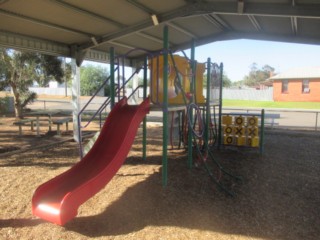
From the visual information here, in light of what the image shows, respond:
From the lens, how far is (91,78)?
194 ft

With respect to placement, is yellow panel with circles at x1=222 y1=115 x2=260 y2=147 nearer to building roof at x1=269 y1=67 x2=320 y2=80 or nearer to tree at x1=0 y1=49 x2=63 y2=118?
tree at x1=0 y1=49 x2=63 y2=118

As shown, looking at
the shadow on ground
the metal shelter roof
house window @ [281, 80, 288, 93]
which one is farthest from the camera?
house window @ [281, 80, 288, 93]

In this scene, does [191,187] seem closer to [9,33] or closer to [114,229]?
[114,229]

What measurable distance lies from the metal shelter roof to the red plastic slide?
2.63 m

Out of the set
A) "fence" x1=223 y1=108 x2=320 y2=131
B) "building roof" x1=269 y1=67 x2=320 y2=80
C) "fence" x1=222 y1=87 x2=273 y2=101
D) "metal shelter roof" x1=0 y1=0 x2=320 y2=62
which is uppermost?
"building roof" x1=269 y1=67 x2=320 y2=80

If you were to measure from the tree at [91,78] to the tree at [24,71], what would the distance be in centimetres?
3819

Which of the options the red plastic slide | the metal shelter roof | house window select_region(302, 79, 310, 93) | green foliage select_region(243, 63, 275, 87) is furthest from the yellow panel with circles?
green foliage select_region(243, 63, 275, 87)

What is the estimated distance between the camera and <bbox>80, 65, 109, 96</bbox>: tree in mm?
57000

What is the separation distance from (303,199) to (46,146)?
290 inches

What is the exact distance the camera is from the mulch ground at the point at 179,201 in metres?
4.00

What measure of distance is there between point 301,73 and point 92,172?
36718 mm

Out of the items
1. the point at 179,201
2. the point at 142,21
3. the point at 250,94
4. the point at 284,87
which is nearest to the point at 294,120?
the point at 142,21

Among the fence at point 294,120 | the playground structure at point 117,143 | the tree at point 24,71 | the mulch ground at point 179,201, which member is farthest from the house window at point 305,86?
the playground structure at point 117,143

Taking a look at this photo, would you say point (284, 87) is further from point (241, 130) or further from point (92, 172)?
point (92, 172)
